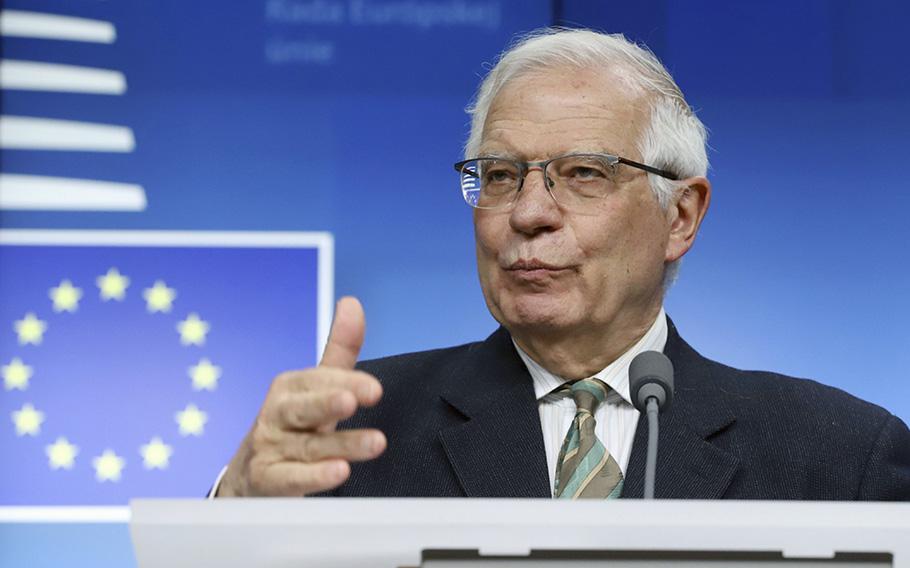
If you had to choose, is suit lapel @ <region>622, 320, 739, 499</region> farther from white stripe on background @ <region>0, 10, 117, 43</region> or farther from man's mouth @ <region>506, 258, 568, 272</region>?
white stripe on background @ <region>0, 10, 117, 43</region>

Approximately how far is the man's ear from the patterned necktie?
15.7 inches

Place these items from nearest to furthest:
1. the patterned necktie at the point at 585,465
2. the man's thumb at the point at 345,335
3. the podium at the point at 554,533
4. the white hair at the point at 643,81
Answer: the podium at the point at 554,533, the man's thumb at the point at 345,335, the patterned necktie at the point at 585,465, the white hair at the point at 643,81

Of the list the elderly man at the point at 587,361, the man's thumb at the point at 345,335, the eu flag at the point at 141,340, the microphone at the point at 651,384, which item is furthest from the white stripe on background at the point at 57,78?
the microphone at the point at 651,384

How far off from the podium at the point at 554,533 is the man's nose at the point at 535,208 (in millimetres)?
1057

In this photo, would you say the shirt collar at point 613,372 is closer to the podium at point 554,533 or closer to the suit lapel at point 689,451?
the suit lapel at point 689,451

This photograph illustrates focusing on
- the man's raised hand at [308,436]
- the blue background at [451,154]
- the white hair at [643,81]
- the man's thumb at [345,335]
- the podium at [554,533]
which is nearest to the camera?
the podium at [554,533]

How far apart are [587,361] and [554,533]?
3.68ft

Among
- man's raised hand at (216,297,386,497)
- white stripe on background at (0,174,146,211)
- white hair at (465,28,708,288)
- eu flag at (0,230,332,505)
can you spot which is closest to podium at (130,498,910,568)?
man's raised hand at (216,297,386,497)

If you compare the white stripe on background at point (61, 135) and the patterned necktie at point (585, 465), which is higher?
the white stripe on background at point (61, 135)

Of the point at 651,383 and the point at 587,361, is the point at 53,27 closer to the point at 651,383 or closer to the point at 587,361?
A: the point at 587,361

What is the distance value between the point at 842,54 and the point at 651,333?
A: 1.55 m

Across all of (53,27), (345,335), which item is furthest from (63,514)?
(345,335)

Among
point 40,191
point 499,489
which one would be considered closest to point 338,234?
point 40,191

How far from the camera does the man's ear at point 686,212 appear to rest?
7.01ft
